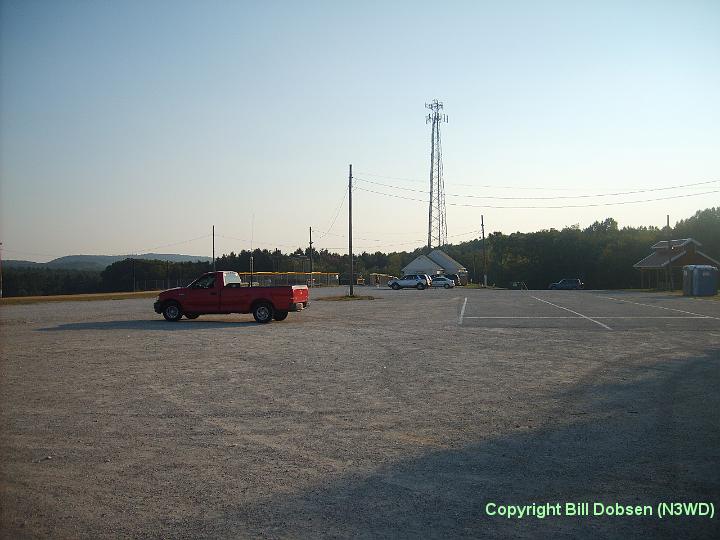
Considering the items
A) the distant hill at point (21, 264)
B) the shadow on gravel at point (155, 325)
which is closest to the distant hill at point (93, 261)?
the distant hill at point (21, 264)

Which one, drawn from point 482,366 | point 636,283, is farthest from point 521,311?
point 636,283

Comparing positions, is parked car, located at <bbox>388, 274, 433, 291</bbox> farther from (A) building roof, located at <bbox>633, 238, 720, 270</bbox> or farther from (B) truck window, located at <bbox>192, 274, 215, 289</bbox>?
(B) truck window, located at <bbox>192, 274, 215, 289</bbox>

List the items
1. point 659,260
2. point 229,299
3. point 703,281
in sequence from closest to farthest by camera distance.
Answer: point 229,299, point 703,281, point 659,260

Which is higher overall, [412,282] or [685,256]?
[685,256]

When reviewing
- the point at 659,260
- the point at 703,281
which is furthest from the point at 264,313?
the point at 659,260

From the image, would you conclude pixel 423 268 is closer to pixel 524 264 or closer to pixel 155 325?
pixel 524 264

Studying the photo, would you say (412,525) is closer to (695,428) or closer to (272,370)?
(695,428)

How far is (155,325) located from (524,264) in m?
95.9

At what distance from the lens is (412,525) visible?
533 centimetres

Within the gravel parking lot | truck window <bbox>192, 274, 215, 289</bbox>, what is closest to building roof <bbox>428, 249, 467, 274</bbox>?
truck window <bbox>192, 274, 215, 289</bbox>

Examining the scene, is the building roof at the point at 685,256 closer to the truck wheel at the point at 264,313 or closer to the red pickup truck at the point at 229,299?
the red pickup truck at the point at 229,299

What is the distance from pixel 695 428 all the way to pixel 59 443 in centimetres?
808

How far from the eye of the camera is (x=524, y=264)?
373 ft

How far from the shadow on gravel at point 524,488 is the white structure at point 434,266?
3578 inches
